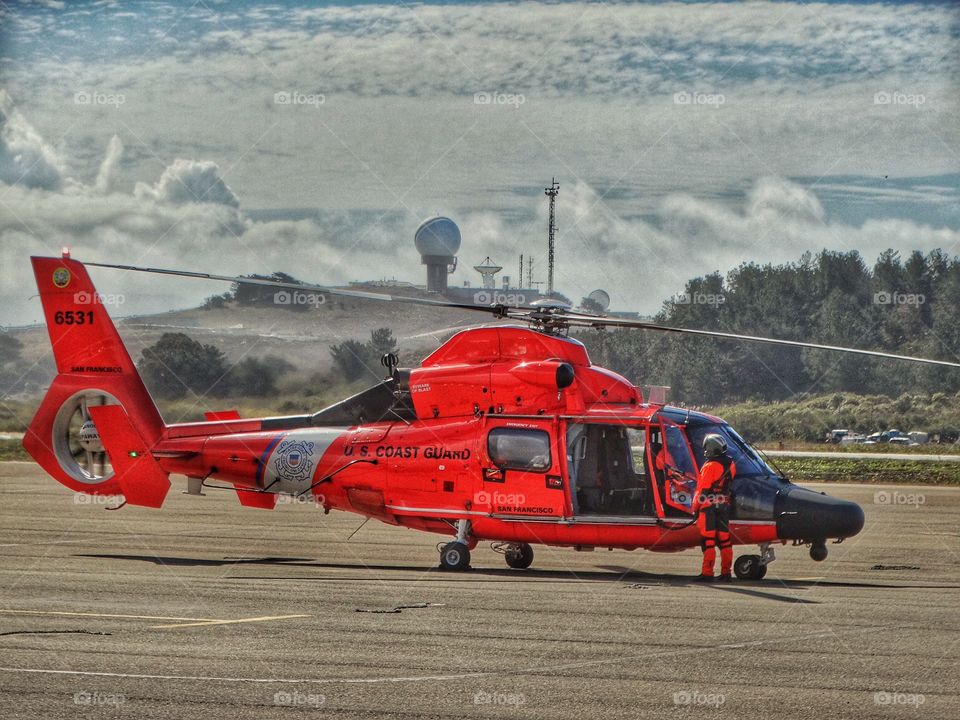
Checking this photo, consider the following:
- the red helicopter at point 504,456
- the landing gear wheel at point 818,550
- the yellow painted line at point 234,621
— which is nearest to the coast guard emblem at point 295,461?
the red helicopter at point 504,456

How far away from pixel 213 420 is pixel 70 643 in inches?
338

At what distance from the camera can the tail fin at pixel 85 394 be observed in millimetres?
19172

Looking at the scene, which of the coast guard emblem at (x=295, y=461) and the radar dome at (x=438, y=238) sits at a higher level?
the radar dome at (x=438, y=238)

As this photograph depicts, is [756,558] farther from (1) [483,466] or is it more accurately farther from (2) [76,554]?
(2) [76,554]

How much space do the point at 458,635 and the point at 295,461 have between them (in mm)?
7245

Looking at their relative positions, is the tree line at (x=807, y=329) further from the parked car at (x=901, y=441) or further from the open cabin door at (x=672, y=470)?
the open cabin door at (x=672, y=470)

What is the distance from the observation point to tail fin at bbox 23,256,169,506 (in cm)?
1917

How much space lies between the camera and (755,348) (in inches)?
2432

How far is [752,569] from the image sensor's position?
1550cm

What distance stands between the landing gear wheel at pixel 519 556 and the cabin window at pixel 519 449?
1.36m

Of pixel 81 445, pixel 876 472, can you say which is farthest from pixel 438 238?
pixel 81 445

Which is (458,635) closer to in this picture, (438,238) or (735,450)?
(735,450)

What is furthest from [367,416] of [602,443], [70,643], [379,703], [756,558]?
[379,703]

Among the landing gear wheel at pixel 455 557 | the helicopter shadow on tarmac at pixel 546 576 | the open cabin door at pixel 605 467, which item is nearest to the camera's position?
the helicopter shadow on tarmac at pixel 546 576
